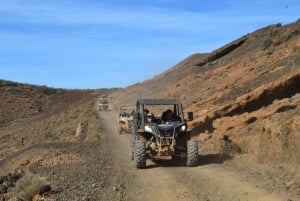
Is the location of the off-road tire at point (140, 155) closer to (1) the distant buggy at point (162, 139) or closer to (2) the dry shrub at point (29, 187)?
(1) the distant buggy at point (162, 139)

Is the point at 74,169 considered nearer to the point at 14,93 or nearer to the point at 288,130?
the point at 288,130

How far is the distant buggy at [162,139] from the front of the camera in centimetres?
1695

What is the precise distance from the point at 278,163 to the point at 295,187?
345cm

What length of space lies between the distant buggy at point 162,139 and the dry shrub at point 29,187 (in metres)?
3.82

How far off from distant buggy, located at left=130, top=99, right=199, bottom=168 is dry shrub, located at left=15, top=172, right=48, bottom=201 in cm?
382

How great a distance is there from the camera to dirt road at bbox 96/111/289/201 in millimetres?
12172

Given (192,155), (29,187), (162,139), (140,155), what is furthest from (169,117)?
(29,187)

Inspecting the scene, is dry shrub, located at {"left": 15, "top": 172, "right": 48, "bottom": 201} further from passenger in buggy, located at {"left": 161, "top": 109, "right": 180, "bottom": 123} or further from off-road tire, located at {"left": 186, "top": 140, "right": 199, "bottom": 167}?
passenger in buggy, located at {"left": 161, "top": 109, "right": 180, "bottom": 123}

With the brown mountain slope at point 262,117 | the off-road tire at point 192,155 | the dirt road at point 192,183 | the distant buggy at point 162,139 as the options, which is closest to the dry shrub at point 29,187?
the dirt road at point 192,183

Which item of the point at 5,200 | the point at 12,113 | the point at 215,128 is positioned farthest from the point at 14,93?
the point at 5,200

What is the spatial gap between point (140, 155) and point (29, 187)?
4279 mm

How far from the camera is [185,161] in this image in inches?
723

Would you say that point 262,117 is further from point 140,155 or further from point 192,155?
point 140,155

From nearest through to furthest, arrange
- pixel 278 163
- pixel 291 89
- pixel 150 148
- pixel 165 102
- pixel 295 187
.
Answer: pixel 295 187 → pixel 278 163 → pixel 150 148 → pixel 165 102 → pixel 291 89
